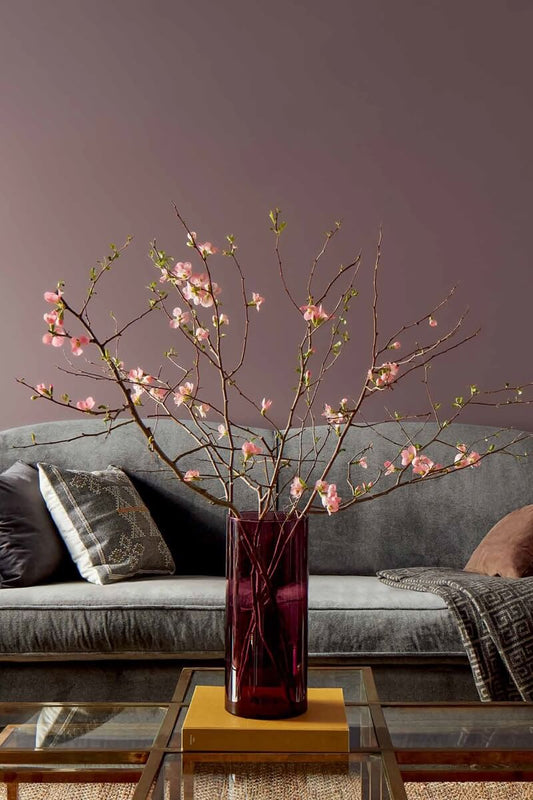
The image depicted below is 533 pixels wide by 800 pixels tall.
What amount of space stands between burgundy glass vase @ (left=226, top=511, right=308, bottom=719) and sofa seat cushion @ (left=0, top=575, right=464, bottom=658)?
885 millimetres

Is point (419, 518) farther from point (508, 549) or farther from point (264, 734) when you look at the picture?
point (264, 734)

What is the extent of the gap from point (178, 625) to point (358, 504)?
93cm

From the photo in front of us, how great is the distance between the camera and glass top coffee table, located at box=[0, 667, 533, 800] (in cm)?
121

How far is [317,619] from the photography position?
222 centimetres

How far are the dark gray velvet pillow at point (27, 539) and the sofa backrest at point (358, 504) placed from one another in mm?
324

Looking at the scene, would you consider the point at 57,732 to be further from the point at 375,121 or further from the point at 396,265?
the point at 375,121

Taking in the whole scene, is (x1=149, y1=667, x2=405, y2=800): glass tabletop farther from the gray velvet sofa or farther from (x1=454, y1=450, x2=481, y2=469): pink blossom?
the gray velvet sofa

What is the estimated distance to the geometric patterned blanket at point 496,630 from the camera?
6.88 ft

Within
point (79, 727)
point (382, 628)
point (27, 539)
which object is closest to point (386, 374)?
point (79, 727)

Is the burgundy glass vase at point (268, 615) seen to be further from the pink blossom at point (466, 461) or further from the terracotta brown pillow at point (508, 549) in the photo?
the terracotta brown pillow at point (508, 549)

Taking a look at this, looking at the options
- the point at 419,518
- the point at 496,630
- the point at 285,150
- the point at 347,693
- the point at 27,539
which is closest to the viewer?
the point at 347,693

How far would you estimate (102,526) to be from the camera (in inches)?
102

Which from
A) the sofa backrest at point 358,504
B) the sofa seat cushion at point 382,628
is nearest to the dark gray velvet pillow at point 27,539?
the sofa backrest at point 358,504

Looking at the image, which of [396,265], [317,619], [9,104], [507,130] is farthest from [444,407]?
[9,104]
